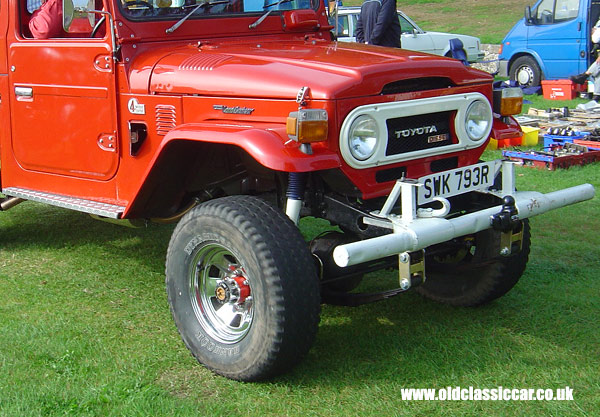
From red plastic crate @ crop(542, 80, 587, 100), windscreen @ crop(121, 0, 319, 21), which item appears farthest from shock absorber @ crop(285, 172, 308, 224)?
red plastic crate @ crop(542, 80, 587, 100)

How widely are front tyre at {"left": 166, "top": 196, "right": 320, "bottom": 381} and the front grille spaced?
702 mm

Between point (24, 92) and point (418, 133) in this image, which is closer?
point (418, 133)

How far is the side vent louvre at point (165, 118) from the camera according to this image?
3977 mm

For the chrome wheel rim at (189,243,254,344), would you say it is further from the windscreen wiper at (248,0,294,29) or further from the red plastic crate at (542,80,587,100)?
the red plastic crate at (542,80,587,100)

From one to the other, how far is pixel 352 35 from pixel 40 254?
11.1 m

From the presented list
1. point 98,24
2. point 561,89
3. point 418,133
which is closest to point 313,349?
point 418,133

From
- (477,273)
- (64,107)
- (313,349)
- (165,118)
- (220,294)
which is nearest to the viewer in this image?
(220,294)

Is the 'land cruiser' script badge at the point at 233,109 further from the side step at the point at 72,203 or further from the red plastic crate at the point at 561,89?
the red plastic crate at the point at 561,89

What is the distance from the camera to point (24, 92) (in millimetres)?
4766

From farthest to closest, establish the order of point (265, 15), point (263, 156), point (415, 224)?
point (265, 15)
point (415, 224)
point (263, 156)

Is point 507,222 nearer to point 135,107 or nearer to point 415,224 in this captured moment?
point 415,224

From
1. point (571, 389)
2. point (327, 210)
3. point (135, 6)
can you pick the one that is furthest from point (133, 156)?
point (571, 389)

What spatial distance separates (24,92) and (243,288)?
2248mm

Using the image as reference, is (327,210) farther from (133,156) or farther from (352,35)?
(352,35)
